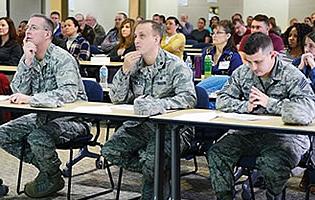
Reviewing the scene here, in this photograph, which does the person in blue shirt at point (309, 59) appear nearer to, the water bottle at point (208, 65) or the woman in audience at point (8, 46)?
the water bottle at point (208, 65)

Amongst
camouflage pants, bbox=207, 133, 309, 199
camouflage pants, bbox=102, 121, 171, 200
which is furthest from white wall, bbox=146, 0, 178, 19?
camouflage pants, bbox=207, 133, 309, 199

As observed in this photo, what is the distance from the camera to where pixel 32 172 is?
4957mm

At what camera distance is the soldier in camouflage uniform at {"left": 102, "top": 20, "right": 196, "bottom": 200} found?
3699 millimetres

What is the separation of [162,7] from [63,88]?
11957mm

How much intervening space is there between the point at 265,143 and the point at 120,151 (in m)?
0.89

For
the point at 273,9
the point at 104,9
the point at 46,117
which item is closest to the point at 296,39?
the point at 46,117

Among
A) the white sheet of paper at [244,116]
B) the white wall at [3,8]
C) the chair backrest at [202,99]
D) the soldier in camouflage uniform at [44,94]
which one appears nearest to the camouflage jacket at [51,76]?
the soldier in camouflage uniform at [44,94]

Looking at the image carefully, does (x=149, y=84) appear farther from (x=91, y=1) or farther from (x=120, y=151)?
(x=91, y=1)

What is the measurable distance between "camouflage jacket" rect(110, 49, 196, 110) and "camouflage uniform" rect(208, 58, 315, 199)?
23cm

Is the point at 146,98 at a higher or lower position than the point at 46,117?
higher

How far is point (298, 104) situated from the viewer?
10.8ft

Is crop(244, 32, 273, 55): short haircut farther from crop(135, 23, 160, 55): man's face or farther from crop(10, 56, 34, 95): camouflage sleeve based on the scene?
crop(10, 56, 34, 95): camouflage sleeve

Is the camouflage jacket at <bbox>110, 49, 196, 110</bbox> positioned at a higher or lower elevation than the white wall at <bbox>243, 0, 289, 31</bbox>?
lower

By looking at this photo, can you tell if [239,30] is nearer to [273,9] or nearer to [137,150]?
[273,9]
